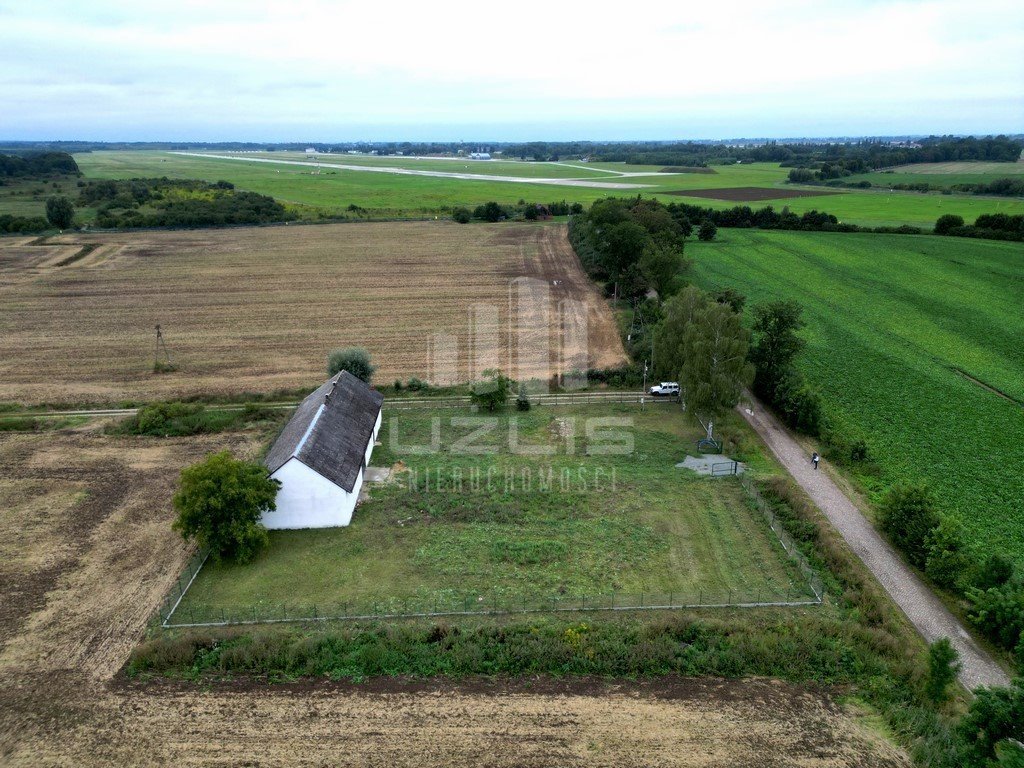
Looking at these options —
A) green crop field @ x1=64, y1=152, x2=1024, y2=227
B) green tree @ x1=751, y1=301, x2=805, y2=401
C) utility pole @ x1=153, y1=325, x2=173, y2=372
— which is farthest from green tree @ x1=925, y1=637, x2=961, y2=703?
green crop field @ x1=64, y1=152, x2=1024, y2=227

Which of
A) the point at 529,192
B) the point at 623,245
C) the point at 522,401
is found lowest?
the point at 522,401

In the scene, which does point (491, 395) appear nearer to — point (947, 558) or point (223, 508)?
point (223, 508)

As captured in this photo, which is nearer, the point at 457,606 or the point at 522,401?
the point at 457,606

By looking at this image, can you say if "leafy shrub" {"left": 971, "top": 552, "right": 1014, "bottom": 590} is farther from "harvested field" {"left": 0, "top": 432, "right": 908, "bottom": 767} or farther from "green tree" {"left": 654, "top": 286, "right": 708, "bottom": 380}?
"green tree" {"left": 654, "top": 286, "right": 708, "bottom": 380}

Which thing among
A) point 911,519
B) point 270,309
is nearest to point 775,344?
point 911,519

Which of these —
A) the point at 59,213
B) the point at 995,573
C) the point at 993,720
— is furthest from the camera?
the point at 59,213

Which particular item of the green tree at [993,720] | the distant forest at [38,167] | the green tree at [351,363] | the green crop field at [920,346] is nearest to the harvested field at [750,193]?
the green crop field at [920,346]

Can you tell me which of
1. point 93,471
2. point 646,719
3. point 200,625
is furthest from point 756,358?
point 93,471
